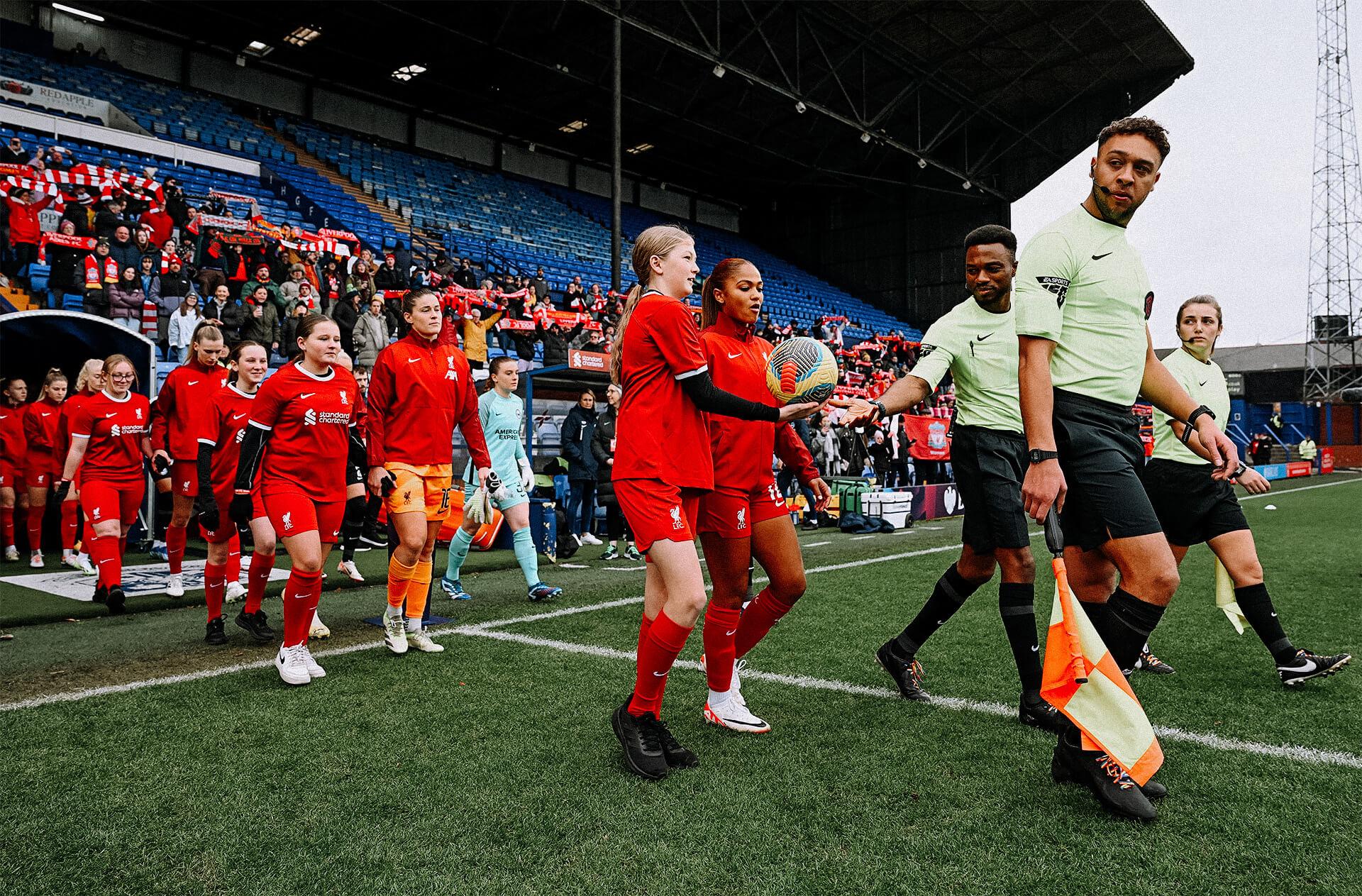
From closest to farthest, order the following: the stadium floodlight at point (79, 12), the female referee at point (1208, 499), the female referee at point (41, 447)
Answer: the female referee at point (1208, 499) < the female referee at point (41, 447) < the stadium floodlight at point (79, 12)

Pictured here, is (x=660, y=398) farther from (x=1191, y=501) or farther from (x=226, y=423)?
(x=226, y=423)

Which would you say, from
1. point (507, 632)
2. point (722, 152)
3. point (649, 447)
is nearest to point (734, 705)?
point (649, 447)

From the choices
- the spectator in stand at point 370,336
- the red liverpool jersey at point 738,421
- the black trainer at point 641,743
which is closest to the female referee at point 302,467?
the black trainer at point 641,743

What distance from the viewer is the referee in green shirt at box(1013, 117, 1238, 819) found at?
282 cm

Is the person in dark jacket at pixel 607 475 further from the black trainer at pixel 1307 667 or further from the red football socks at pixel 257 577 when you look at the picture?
the black trainer at pixel 1307 667

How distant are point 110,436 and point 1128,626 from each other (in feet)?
25.2

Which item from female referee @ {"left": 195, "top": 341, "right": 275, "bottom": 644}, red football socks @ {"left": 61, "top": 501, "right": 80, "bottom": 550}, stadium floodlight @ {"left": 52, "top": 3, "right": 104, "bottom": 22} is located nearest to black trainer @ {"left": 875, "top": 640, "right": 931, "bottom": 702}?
female referee @ {"left": 195, "top": 341, "right": 275, "bottom": 644}

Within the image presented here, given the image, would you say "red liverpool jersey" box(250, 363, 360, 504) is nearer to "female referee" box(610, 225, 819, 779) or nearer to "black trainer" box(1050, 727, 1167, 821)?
Result: "female referee" box(610, 225, 819, 779)

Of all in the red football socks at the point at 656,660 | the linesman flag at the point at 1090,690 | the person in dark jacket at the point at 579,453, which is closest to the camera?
the linesman flag at the point at 1090,690

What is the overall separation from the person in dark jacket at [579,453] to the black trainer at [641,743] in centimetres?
741

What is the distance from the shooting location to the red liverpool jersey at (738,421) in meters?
3.58

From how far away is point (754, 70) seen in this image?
2681 centimetres

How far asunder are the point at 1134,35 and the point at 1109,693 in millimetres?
28756

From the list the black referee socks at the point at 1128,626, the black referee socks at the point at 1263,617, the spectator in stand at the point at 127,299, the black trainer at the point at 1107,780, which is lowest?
the black trainer at the point at 1107,780
